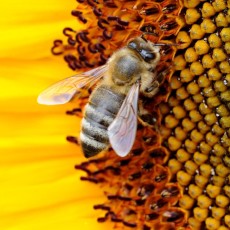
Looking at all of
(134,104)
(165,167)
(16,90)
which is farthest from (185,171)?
(16,90)

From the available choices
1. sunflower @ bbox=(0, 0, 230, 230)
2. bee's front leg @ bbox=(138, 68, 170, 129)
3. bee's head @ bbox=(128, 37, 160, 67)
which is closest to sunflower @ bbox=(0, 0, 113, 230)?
sunflower @ bbox=(0, 0, 230, 230)

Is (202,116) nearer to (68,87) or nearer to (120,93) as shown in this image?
(120,93)

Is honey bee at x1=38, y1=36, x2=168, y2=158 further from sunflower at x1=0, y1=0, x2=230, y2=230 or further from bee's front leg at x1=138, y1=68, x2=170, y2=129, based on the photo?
sunflower at x1=0, y1=0, x2=230, y2=230

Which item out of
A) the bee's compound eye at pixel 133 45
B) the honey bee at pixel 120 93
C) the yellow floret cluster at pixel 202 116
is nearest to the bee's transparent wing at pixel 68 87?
the honey bee at pixel 120 93

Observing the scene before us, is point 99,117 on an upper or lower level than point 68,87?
lower

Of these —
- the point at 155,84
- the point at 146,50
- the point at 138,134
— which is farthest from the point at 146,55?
the point at 138,134

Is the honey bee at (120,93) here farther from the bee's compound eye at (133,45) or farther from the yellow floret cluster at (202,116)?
the yellow floret cluster at (202,116)

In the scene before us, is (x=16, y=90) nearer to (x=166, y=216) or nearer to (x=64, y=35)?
(x=64, y=35)
